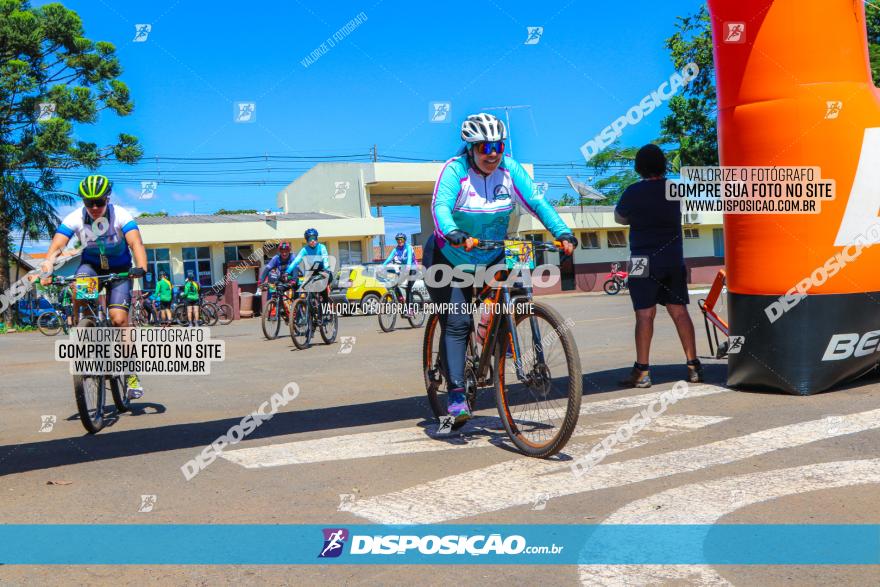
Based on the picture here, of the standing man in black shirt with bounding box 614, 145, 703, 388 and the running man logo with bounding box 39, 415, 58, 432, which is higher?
the standing man in black shirt with bounding box 614, 145, 703, 388

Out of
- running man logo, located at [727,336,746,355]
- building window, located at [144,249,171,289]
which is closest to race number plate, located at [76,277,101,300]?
running man logo, located at [727,336,746,355]

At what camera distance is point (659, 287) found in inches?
287

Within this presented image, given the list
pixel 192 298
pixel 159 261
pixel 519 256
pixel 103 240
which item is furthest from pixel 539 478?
pixel 159 261

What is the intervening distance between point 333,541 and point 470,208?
2.55 m

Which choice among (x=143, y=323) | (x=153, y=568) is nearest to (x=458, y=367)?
(x=153, y=568)

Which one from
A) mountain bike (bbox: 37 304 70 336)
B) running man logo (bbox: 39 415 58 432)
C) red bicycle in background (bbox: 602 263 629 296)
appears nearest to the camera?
running man logo (bbox: 39 415 58 432)

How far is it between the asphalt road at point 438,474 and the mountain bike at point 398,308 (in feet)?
30.2

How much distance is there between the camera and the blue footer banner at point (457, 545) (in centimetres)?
312

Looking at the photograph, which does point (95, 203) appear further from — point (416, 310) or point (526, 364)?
point (416, 310)

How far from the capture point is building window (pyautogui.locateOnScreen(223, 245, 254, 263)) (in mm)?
41375

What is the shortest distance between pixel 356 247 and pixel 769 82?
132ft

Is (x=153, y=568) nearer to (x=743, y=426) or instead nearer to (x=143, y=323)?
(x=743, y=426)

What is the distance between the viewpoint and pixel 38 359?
13.9 m

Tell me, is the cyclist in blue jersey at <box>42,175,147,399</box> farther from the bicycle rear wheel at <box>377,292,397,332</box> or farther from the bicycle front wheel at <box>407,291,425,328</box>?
the bicycle front wheel at <box>407,291,425,328</box>
